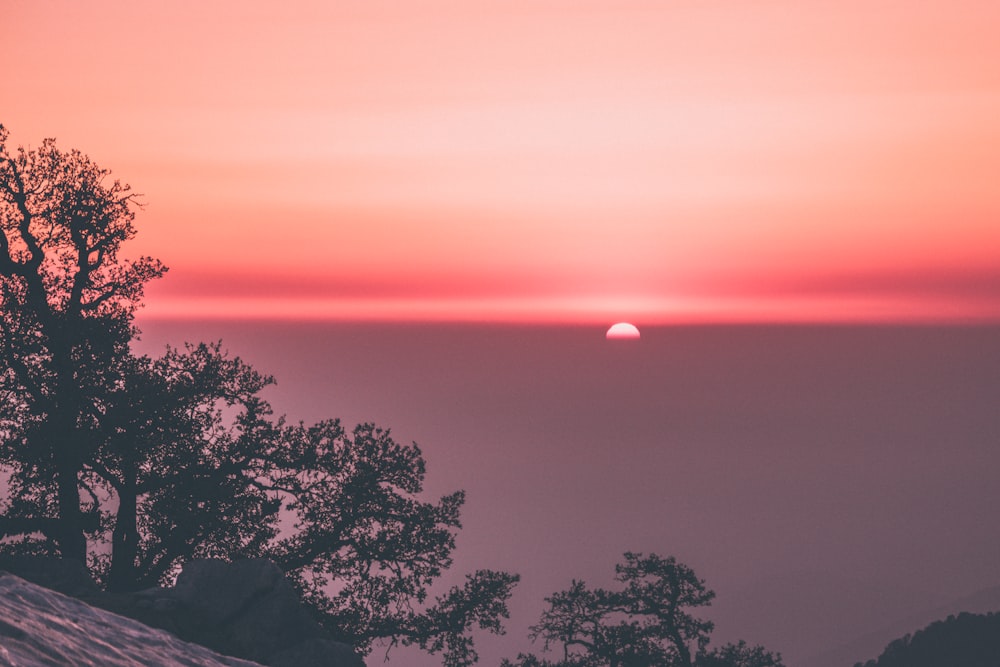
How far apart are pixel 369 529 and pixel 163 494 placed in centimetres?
696

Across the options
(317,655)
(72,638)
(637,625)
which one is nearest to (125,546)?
(317,655)

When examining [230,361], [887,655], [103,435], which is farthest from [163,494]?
[887,655]

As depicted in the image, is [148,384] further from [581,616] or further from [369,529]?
[581,616]

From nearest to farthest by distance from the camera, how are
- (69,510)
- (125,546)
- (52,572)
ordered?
(52,572), (69,510), (125,546)

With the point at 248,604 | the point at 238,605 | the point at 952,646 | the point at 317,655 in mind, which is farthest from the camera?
the point at 952,646

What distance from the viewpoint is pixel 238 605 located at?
28.1 meters

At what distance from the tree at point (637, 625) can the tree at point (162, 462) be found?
7.08 m

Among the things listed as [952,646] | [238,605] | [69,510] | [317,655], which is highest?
[952,646]

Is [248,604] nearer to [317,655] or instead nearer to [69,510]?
[317,655]

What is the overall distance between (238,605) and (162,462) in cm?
782

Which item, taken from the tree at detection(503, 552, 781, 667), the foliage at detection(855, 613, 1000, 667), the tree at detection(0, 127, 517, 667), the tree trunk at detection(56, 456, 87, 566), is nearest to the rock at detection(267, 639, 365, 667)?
the tree at detection(0, 127, 517, 667)

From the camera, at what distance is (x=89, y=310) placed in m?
34.4

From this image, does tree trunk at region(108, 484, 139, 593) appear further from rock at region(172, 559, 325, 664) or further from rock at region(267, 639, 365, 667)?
rock at region(267, 639, 365, 667)

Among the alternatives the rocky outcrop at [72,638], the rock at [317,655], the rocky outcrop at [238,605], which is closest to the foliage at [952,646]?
the rock at [317,655]
